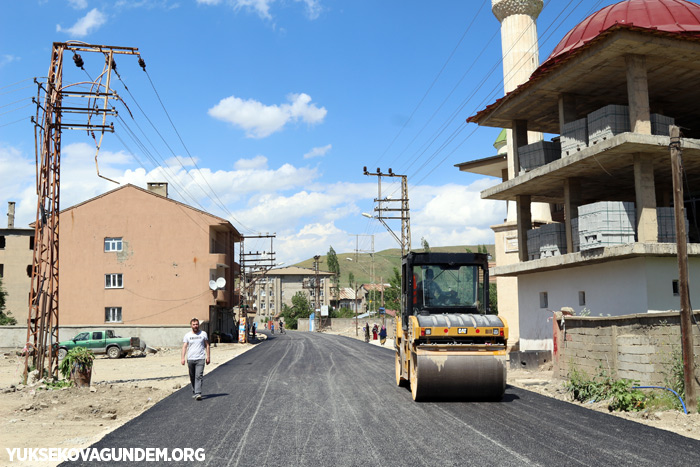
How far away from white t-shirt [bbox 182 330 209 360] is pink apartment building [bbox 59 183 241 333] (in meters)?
35.8

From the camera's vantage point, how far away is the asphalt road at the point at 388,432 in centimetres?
845

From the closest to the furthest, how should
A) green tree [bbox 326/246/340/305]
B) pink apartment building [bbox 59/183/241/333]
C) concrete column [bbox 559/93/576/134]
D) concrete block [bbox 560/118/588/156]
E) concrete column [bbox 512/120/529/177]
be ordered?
1. concrete block [bbox 560/118/588/156]
2. concrete column [bbox 559/93/576/134]
3. concrete column [bbox 512/120/529/177]
4. pink apartment building [bbox 59/183/241/333]
5. green tree [bbox 326/246/340/305]

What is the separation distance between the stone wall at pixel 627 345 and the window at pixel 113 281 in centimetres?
3967

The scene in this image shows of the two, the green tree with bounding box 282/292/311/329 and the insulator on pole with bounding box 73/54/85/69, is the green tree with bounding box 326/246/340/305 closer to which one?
the green tree with bounding box 282/292/311/329

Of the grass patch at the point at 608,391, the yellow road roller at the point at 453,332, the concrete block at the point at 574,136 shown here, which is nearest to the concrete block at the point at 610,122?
the concrete block at the point at 574,136

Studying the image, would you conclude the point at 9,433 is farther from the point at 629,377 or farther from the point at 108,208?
the point at 108,208

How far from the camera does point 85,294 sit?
48.6 m

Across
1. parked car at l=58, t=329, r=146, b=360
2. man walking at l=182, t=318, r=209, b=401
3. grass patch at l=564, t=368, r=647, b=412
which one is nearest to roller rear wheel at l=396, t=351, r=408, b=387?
grass patch at l=564, t=368, r=647, b=412

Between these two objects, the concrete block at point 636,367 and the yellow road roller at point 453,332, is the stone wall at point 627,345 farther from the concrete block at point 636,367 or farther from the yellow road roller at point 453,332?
the yellow road roller at point 453,332

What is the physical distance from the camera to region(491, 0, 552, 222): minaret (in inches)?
1590

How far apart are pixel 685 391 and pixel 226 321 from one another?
5630 cm

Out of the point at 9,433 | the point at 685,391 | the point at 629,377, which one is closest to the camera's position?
the point at 9,433

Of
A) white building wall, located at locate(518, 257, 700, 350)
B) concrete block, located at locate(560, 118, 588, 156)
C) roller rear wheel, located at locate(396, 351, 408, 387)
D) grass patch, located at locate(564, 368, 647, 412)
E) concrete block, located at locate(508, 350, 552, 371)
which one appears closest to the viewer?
grass patch, located at locate(564, 368, 647, 412)

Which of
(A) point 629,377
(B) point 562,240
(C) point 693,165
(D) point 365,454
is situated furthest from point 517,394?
(C) point 693,165
